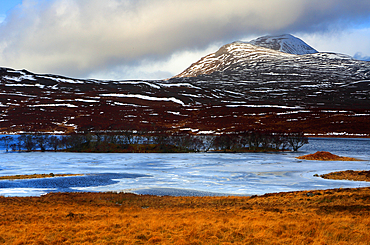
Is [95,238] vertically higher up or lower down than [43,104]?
lower down

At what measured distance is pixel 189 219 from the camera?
51.7ft

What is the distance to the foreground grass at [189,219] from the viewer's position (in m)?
12.1

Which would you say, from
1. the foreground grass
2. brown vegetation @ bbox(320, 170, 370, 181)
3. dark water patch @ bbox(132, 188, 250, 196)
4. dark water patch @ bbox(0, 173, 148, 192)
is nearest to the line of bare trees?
dark water patch @ bbox(0, 173, 148, 192)

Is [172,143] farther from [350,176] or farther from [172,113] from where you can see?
[172,113]

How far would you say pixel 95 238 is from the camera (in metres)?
12.2

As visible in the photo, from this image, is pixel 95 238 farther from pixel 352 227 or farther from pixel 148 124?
pixel 148 124

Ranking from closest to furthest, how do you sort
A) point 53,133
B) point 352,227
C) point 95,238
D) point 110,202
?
point 95,238 < point 352,227 < point 110,202 < point 53,133

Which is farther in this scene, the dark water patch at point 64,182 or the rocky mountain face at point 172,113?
the rocky mountain face at point 172,113

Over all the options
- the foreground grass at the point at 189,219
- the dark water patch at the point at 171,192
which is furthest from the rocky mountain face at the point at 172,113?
the foreground grass at the point at 189,219

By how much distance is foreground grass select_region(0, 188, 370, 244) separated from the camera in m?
12.1

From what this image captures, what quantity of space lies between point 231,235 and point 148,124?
121152 millimetres

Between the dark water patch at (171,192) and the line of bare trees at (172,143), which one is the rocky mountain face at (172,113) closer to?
the line of bare trees at (172,143)

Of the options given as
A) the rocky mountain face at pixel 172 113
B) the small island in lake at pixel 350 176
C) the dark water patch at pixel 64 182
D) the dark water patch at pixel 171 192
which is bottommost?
the small island in lake at pixel 350 176

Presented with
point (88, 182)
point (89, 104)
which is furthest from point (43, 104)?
point (88, 182)
